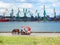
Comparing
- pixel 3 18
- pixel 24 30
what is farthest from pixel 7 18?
pixel 24 30

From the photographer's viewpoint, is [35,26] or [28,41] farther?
[35,26]

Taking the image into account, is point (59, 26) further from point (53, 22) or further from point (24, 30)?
point (24, 30)

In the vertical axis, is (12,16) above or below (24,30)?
above

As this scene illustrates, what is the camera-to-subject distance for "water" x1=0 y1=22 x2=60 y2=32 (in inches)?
908

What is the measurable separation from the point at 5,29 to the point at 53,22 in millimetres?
5319

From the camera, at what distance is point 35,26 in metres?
23.1

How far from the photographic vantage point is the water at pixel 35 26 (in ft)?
75.7

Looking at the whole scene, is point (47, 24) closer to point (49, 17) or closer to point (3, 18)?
point (49, 17)

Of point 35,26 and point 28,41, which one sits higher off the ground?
point 35,26

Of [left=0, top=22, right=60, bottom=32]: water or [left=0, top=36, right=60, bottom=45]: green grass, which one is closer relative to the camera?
[left=0, top=36, right=60, bottom=45]: green grass

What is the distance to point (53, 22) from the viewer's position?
2389 centimetres

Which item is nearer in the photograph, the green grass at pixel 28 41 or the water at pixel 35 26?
the green grass at pixel 28 41

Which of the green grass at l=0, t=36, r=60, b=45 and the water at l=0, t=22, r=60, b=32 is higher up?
the water at l=0, t=22, r=60, b=32

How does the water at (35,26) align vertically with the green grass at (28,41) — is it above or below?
above
